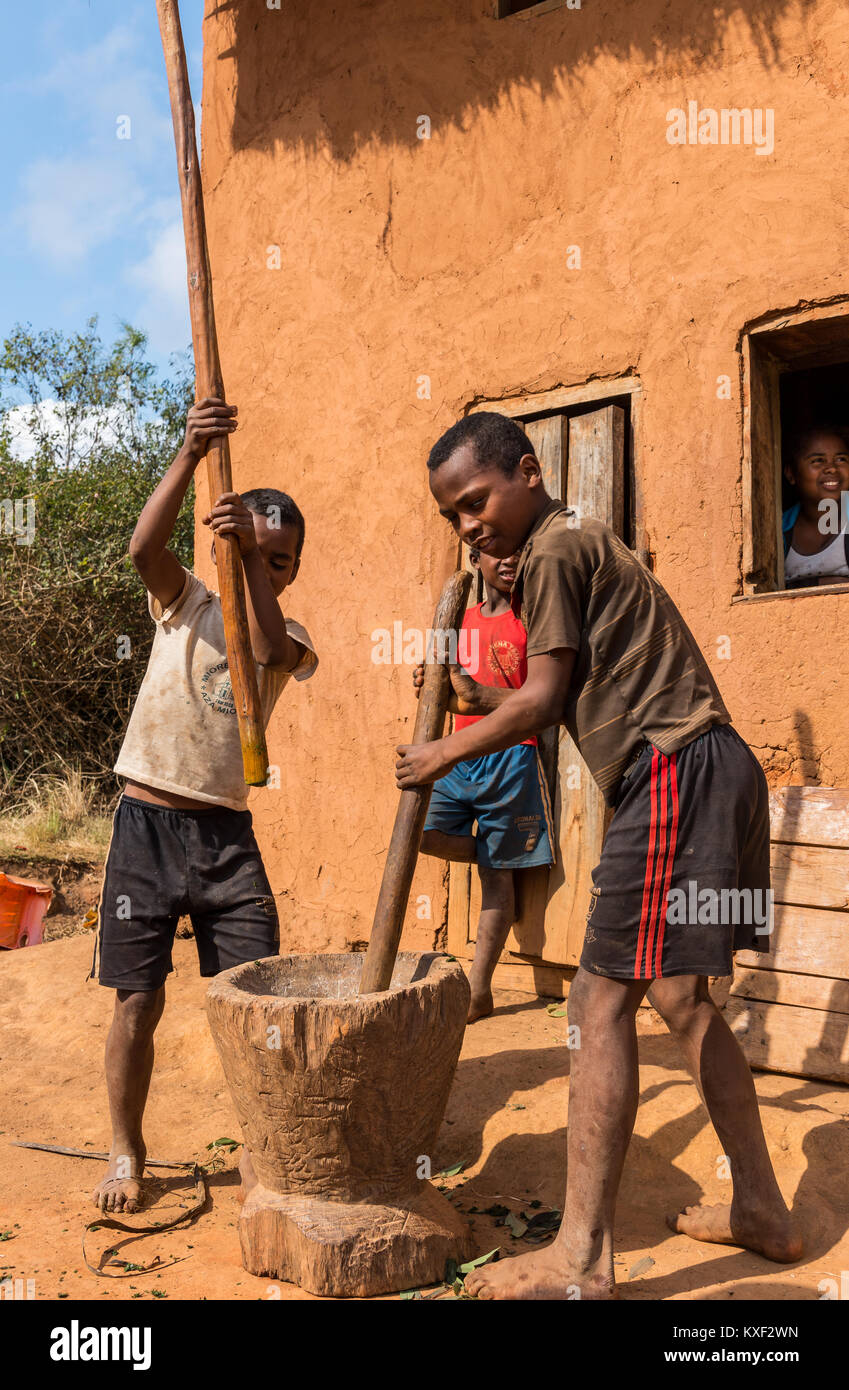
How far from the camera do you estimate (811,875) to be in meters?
3.46

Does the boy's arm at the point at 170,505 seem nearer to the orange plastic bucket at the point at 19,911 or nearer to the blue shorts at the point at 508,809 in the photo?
the blue shorts at the point at 508,809

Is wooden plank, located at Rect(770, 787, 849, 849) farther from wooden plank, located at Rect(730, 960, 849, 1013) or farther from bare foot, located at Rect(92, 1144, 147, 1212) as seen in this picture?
bare foot, located at Rect(92, 1144, 147, 1212)

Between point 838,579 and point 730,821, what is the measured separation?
2.29m

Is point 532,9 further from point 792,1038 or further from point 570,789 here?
point 792,1038

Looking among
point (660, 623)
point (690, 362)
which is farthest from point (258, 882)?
point (690, 362)

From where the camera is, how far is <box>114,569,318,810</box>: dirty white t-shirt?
3037mm

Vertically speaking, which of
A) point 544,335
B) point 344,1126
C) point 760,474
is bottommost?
point 344,1126

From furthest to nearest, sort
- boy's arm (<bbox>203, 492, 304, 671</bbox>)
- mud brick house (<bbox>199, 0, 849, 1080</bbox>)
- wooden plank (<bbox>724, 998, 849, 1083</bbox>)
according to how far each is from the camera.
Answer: mud brick house (<bbox>199, 0, 849, 1080</bbox>)
wooden plank (<bbox>724, 998, 849, 1083</bbox>)
boy's arm (<bbox>203, 492, 304, 671</bbox>)

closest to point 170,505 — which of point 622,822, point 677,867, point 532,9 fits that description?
point 622,822

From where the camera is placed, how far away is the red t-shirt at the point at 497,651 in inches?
163

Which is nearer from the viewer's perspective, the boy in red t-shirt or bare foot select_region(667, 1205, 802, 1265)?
bare foot select_region(667, 1205, 802, 1265)

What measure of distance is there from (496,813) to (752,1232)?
Result: 6.28ft

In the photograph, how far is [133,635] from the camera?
10.2 metres

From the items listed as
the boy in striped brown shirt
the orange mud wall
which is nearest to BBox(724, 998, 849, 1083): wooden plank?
the orange mud wall
